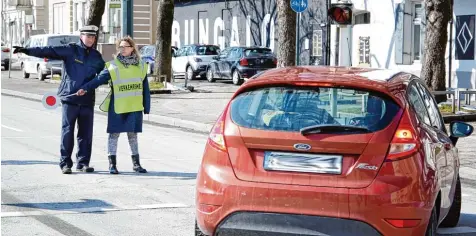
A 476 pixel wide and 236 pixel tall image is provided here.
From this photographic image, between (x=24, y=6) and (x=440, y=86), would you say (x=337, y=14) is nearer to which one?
(x=440, y=86)

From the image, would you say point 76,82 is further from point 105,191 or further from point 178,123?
point 178,123

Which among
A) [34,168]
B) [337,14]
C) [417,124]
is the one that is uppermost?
[337,14]

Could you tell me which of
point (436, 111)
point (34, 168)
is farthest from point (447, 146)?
point (34, 168)

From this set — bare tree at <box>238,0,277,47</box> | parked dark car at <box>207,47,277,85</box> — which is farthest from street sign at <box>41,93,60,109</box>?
bare tree at <box>238,0,277,47</box>

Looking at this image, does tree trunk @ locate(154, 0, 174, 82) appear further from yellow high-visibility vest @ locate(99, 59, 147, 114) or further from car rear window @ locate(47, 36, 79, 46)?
yellow high-visibility vest @ locate(99, 59, 147, 114)

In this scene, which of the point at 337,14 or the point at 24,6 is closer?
the point at 337,14

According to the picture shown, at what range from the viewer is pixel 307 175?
21.7 ft

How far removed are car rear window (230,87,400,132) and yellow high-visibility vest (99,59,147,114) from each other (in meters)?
4.76

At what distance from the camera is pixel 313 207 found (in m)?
6.52

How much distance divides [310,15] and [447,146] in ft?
103

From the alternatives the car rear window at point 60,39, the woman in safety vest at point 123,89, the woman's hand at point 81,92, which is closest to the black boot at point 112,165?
the woman in safety vest at point 123,89

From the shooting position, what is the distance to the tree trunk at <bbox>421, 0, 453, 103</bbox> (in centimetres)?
2017

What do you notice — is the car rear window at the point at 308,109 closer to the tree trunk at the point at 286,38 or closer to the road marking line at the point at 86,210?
the road marking line at the point at 86,210

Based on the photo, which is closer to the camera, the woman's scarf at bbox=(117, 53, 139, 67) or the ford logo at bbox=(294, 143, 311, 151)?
the ford logo at bbox=(294, 143, 311, 151)
